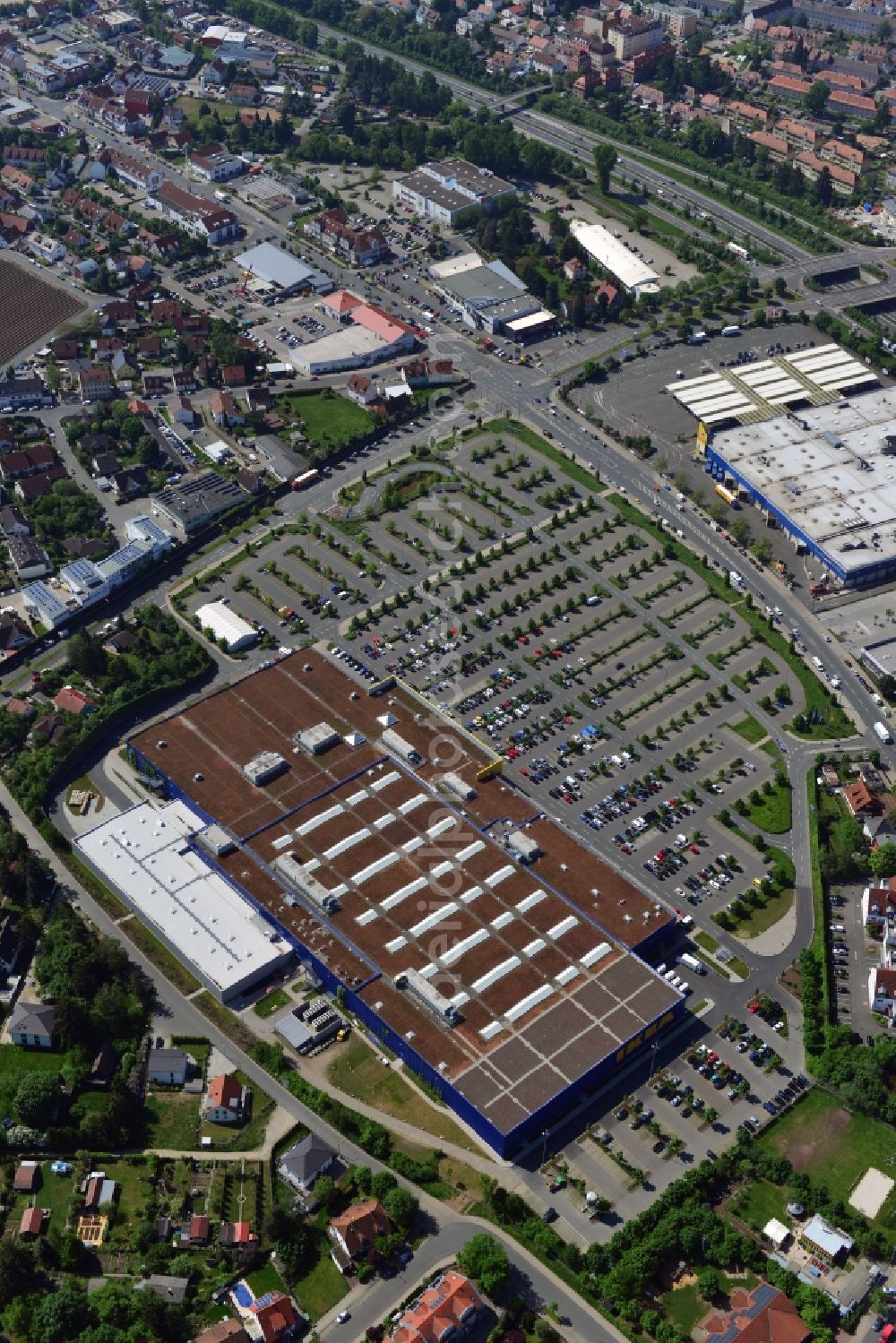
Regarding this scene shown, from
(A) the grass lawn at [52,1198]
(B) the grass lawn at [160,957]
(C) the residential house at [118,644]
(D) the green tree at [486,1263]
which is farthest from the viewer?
(C) the residential house at [118,644]

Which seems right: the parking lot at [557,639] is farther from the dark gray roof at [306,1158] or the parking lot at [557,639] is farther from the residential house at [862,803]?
the dark gray roof at [306,1158]

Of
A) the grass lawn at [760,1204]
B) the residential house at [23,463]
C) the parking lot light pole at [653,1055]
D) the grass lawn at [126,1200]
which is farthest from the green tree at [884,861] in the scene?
the residential house at [23,463]

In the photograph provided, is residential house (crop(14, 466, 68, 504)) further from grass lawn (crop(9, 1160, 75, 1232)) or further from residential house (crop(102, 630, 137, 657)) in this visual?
grass lawn (crop(9, 1160, 75, 1232))

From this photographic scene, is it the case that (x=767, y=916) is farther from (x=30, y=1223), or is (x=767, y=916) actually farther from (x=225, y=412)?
(x=225, y=412)

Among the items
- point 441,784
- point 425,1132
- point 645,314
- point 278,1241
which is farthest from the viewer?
point 645,314

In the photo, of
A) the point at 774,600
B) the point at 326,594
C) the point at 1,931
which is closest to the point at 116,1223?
the point at 1,931

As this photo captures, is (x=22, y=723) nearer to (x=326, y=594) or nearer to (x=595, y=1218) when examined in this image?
(x=326, y=594)

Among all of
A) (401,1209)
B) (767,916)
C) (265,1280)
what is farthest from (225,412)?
(265,1280)
